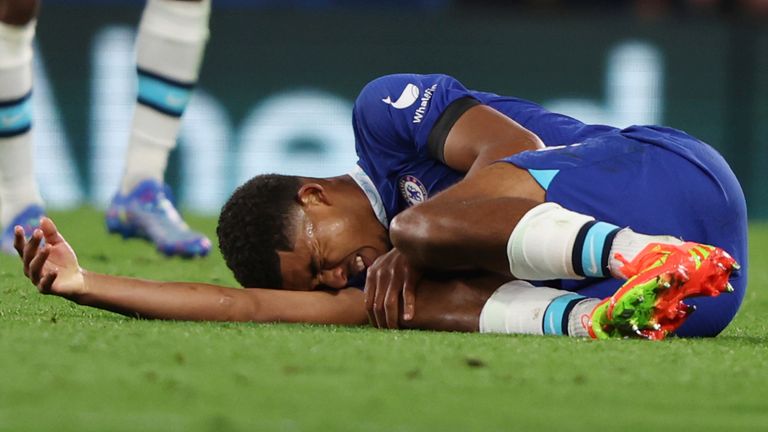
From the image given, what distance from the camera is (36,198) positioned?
14.1 ft

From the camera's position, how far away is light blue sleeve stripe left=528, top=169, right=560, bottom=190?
2.53 metres

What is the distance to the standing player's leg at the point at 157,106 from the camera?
4.32m

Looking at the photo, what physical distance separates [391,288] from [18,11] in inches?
77.6

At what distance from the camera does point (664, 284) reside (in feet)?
7.27

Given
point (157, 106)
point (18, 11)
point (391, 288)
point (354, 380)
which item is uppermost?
point (354, 380)

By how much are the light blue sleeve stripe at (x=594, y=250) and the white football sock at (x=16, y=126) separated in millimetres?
2355

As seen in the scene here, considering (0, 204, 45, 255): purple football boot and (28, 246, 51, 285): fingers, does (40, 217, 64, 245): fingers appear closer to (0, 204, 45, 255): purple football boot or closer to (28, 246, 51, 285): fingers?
(28, 246, 51, 285): fingers

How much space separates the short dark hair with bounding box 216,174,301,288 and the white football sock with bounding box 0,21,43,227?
1573mm

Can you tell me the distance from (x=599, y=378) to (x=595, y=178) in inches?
27.1

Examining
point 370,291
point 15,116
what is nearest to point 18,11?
point 15,116

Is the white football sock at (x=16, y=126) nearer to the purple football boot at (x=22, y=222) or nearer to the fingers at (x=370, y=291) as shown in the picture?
the purple football boot at (x=22, y=222)

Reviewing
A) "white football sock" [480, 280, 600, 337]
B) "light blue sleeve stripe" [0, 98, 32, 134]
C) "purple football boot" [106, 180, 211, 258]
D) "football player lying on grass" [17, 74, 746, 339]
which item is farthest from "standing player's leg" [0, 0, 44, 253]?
"white football sock" [480, 280, 600, 337]

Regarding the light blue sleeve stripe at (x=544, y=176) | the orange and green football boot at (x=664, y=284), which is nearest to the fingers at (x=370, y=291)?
the light blue sleeve stripe at (x=544, y=176)

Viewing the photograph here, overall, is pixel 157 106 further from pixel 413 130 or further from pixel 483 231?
pixel 483 231
